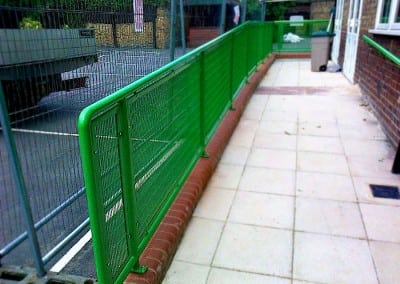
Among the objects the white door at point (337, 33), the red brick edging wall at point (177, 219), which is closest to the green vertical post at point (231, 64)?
the red brick edging wall at point (177, 219)

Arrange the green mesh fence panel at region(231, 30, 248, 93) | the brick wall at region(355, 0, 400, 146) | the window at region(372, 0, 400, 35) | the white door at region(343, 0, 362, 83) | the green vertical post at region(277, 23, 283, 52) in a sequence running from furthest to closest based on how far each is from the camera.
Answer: the green vertical post at region(277, 23, 283, 52), the white door at region(343, 0, 362, 83), the green mesh fence panel at region(231, 30, 248, 93), the window at region(372, 0, 400, 35), the brick wall at region(355, 0, 400, 146)

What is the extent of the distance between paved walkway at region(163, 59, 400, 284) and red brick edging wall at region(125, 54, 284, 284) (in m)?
0.10

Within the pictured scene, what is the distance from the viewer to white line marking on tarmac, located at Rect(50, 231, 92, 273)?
2.36 meters

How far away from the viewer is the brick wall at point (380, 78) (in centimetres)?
416

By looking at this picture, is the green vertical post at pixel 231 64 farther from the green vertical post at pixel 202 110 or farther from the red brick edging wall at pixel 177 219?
the green vertical post at pixel 202 110

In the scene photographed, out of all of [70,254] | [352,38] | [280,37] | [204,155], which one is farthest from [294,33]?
[70,254]

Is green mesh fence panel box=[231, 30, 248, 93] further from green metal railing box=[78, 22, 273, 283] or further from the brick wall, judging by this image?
the brick wall

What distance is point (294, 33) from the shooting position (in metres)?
13.1

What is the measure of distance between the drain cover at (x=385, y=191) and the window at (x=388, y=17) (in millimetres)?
1890

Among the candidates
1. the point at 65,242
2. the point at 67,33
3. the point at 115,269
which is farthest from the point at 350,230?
the point at 67,33

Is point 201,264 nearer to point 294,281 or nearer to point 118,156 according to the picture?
point 294,281

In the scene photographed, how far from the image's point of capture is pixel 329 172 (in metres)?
3.59

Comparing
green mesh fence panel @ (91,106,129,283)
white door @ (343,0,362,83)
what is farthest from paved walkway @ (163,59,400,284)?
white door @ (343,0,362,83)

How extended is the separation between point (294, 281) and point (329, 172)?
5.35 feet
